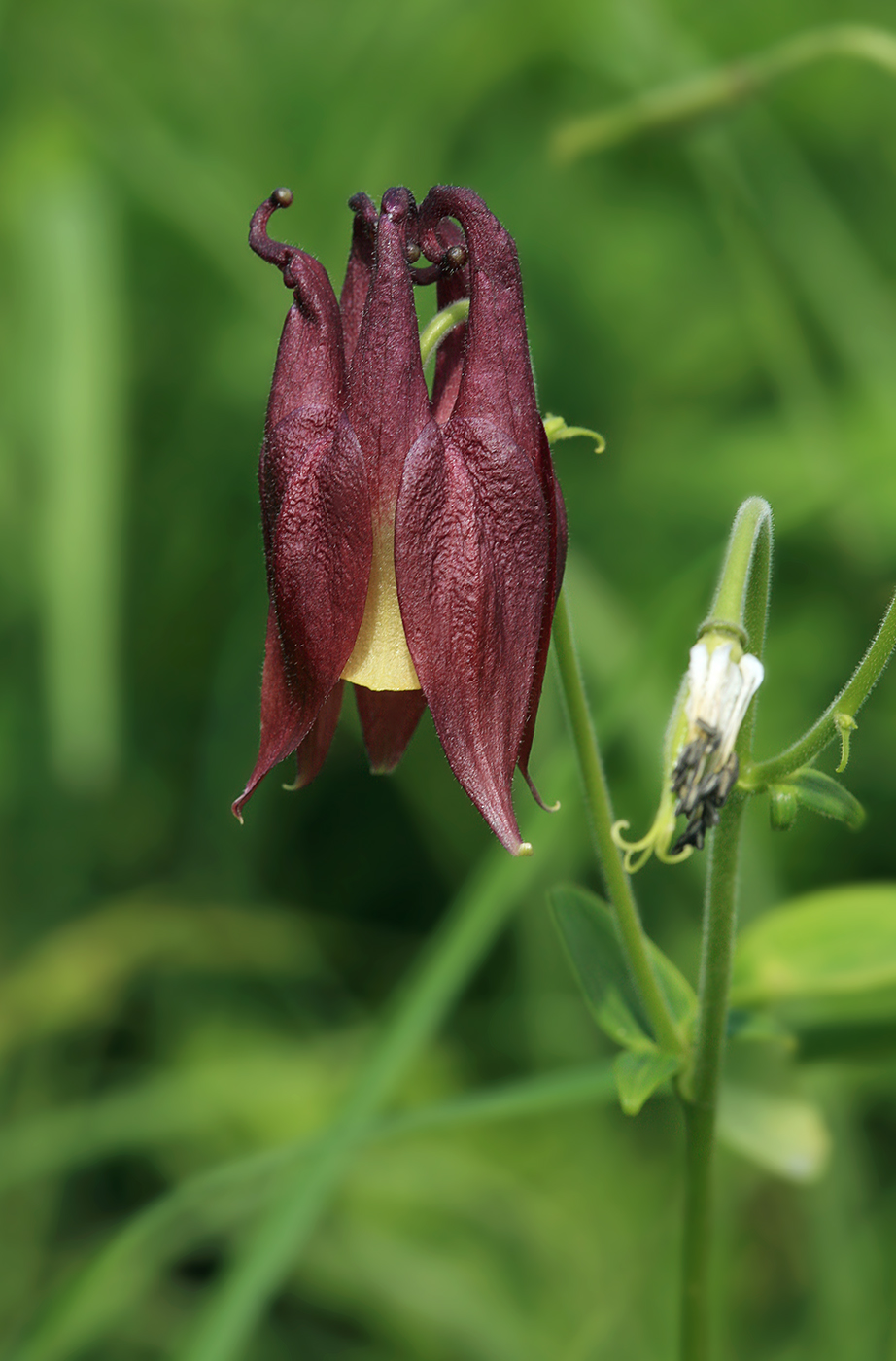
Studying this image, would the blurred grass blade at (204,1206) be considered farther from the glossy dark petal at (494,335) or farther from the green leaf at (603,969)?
the glossy dark petal at (494,335)

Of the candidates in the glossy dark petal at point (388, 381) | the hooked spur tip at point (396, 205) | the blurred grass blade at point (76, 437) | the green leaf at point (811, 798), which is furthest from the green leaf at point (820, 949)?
the blurred grass blade at point (76, 437)

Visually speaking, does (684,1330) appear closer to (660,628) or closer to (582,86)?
(660,628)

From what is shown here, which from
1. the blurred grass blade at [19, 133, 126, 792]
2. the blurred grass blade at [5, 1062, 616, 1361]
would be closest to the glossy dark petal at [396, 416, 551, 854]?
the blurred grass blade at [5, 1062, 616, 1361]

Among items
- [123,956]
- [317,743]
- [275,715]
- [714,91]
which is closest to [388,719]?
[317,743]

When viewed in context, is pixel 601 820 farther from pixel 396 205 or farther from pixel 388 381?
pixel 396 205

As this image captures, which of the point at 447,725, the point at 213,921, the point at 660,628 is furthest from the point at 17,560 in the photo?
the point at 447,725

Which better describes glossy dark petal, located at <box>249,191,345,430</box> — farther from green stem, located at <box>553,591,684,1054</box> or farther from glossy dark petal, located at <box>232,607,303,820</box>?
green stem, located at <box>553,591,684,1054</box>
